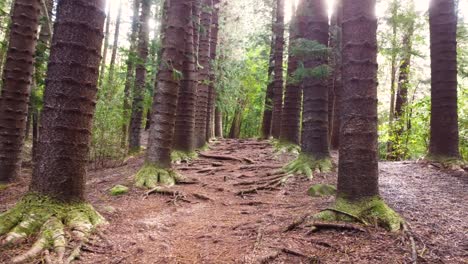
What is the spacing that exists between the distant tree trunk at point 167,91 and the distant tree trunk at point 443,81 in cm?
566

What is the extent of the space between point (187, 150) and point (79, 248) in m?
7.56

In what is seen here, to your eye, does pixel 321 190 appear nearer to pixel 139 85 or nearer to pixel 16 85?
pixel 16 85

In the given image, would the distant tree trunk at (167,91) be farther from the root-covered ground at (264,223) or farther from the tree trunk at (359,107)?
the tree trunk at (359,107)

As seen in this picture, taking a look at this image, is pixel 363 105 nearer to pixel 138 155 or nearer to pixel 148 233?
pixel 148 233

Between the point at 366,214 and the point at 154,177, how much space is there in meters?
4.51

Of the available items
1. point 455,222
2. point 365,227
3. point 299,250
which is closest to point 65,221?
point 299,250

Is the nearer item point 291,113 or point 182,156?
point 182,156

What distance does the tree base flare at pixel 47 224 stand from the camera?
376 centimetres

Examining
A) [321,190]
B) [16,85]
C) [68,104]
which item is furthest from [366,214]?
[16,85]

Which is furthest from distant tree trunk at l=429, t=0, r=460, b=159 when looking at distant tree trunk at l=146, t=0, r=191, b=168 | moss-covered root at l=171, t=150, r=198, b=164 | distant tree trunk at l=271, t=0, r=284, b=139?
distant tree trunk at l=271, t=0, r=284, b=139

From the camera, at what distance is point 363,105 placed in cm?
472

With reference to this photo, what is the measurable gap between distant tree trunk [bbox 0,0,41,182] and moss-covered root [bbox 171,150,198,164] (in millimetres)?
3879

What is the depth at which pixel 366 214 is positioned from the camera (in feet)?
14.9

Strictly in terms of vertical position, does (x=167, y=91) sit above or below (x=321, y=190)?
above
